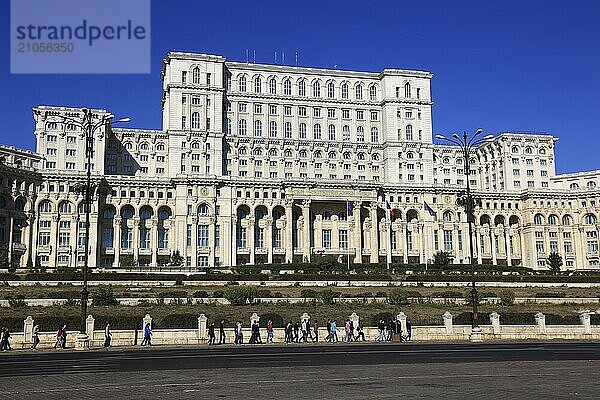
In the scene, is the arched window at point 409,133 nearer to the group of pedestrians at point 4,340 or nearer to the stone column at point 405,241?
the stone column at point 405,241

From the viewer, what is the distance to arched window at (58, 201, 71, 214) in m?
115

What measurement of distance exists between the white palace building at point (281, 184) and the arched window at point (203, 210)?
20 centimetres

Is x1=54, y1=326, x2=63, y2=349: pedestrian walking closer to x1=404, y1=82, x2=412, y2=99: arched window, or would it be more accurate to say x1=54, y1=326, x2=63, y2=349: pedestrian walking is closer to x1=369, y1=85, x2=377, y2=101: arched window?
x1=369, y1=85, x2=377, y2=101: arched window

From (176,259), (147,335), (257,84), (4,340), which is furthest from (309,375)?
(257,84)

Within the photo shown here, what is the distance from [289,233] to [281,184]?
9461 millimetres

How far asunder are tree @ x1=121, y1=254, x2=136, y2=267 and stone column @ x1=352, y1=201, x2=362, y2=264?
1590 inches

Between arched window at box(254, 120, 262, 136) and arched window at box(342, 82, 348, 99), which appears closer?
arched window at box(254, 120, 262, 136)

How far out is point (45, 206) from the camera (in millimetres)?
114500

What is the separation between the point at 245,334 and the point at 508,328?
812 inches

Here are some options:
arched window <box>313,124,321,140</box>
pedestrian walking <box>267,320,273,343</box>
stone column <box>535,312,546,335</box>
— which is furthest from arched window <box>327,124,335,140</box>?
pedestrian walking <box>267,320,273,343</box>

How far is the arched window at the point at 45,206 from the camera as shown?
374 feet

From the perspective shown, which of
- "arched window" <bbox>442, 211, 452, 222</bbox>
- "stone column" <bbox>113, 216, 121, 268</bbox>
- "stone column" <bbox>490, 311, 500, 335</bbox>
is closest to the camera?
"stone column" <bbox>490, 311, 500, 335</bbox>

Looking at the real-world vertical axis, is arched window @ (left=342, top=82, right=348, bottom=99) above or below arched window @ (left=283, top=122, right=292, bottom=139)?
above

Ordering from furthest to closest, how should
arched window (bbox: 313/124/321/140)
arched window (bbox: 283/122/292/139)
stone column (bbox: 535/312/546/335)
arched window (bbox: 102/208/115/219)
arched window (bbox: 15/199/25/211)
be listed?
1. arched window (bbox: 313/124/321/140)
2. arched window (bbox: 283/122/292/139)
3. arched window (bbox: 102/208/115/219)
4. arched window (bbox: 15/199/25/211)
5. stone column (bbox: 535/312/546/335)
